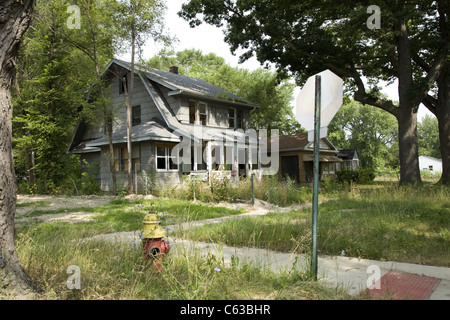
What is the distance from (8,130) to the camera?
351 cm

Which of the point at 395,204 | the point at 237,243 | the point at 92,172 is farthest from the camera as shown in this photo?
the point at 92,172

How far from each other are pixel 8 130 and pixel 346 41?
1787cm

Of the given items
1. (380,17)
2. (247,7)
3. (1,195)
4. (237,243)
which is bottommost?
(237,243)

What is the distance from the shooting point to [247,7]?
1747cm

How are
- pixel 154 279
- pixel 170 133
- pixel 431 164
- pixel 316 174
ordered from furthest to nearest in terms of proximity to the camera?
pixel 431 164 < pixel 170 133 < pixel 154 279 < pixel 316 174

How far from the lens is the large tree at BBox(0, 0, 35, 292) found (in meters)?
3.25

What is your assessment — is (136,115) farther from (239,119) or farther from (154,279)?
(154,279)

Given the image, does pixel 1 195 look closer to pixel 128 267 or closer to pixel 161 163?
pixel 128 267

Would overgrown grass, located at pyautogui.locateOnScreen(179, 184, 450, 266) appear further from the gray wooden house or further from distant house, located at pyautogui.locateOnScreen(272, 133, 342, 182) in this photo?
distant house, located at pyautogui.locateOnScreen(272, 133, 342, 182)

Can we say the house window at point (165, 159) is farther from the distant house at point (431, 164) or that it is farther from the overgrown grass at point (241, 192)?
the distant house at point (431, 164)

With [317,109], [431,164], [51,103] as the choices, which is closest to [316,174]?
[317,109]

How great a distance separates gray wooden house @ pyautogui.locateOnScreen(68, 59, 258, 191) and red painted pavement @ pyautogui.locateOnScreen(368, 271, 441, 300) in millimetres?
12205
